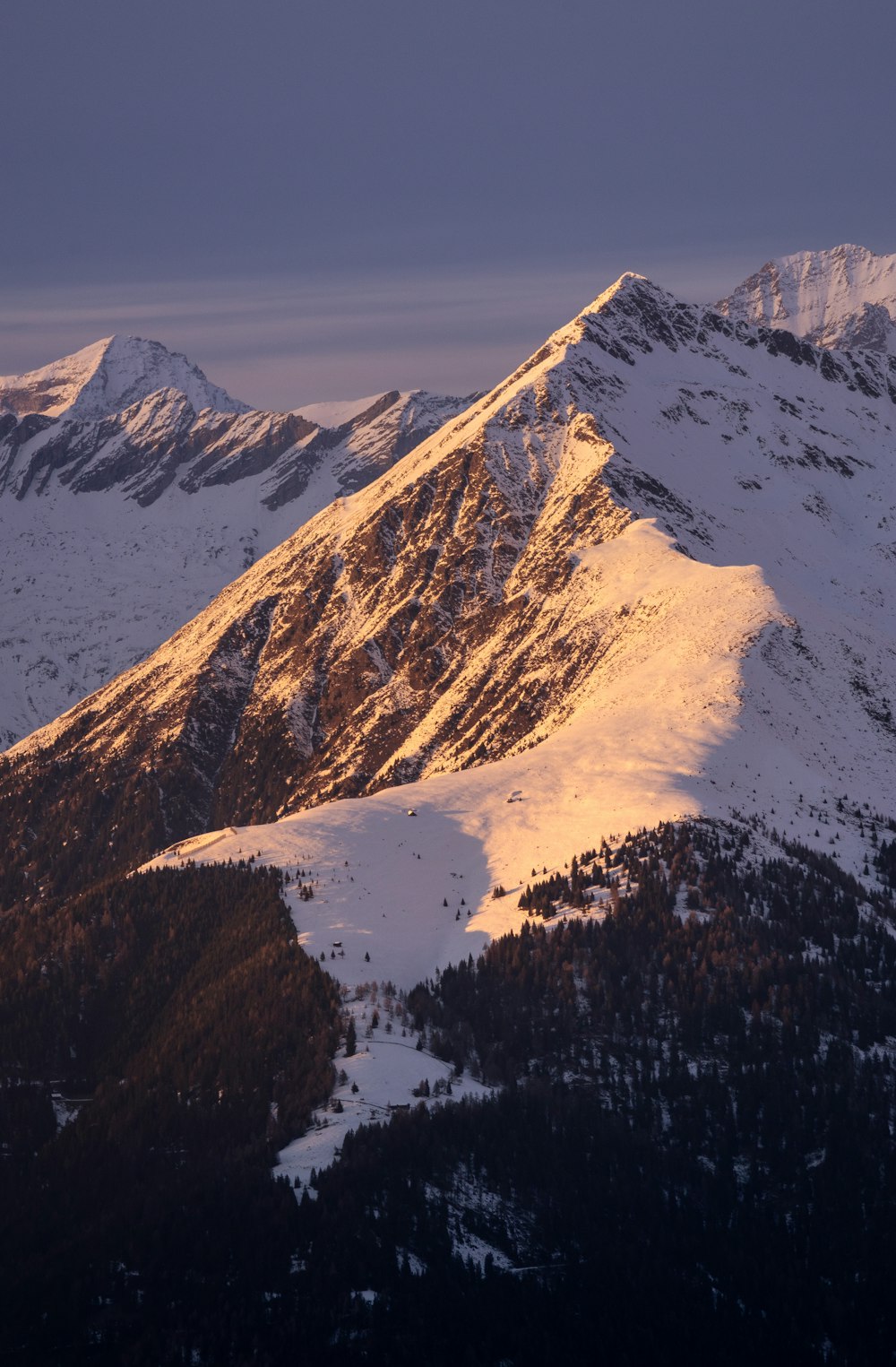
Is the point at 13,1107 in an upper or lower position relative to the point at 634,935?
lower

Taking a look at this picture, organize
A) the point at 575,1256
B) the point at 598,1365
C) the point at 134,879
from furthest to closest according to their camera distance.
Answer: the point at 134,879
the point at 575,1256
the point at 598,1365

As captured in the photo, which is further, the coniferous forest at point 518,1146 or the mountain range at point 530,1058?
the mountain range at point 530,1058

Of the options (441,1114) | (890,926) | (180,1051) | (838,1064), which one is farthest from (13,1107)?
(890,926)

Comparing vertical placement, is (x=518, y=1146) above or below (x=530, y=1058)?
below

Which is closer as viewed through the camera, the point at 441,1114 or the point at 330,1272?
the point at 330,1272

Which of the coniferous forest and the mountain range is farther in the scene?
the mountain range

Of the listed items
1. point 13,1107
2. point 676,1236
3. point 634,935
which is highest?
point 634,935

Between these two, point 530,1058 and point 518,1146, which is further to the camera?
point 530,1058

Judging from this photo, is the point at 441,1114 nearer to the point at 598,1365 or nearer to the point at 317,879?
the point at 598,1365
